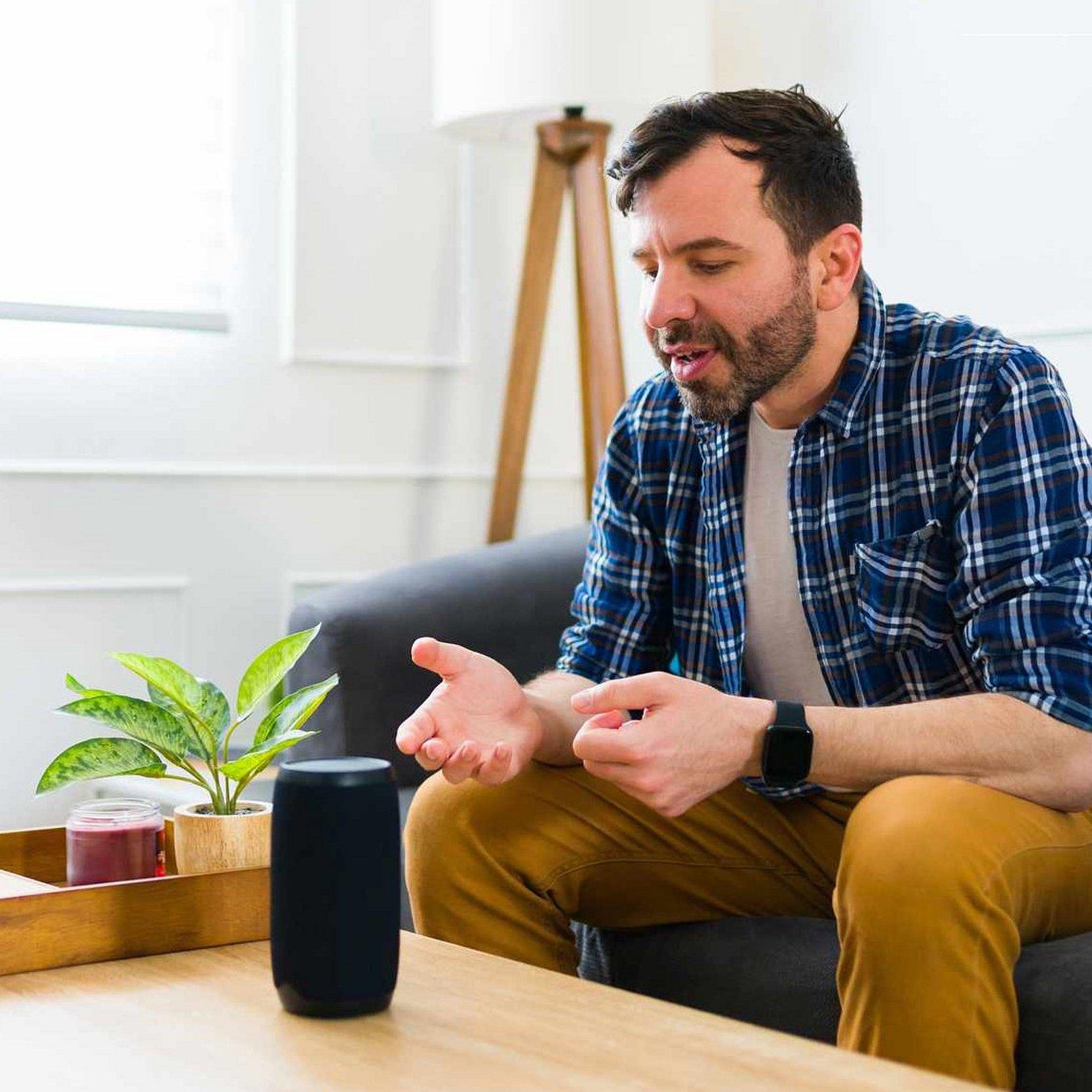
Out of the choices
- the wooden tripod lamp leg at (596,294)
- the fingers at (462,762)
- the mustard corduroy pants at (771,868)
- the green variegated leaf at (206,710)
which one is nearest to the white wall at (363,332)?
the wooden tripod lamp leg at (596,294)

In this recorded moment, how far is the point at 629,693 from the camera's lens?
1.30m

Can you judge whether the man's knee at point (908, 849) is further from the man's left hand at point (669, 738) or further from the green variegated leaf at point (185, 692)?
the green variegated leaf at point (185, 692)

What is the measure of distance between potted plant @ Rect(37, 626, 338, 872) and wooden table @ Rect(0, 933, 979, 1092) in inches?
Result: 5.8

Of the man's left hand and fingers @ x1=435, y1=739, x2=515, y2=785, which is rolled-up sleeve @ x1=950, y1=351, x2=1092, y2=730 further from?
fingers @ x1=435, y1=739, x2=515, y2=785

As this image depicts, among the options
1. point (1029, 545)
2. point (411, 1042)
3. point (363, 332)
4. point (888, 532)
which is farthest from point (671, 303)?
point (363, 332)

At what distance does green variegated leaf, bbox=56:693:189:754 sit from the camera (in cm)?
126

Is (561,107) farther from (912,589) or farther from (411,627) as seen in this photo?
(912,589)

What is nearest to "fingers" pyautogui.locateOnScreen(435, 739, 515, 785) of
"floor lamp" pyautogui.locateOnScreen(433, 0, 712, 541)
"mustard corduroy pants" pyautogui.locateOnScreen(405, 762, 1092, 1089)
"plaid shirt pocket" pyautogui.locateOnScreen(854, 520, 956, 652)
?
"mustard corduroy pants" pyautogui.locateOnScreen(405, 762, 1092, 1089)

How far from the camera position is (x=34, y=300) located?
2.61m

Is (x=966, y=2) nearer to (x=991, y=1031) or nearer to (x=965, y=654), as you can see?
(x=965, y=654)

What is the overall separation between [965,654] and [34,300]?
1710 mm

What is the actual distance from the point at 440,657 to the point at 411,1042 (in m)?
0.47

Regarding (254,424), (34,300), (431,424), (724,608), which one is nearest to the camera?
(724,608)

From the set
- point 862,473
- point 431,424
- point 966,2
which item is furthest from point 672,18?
point 862,473
